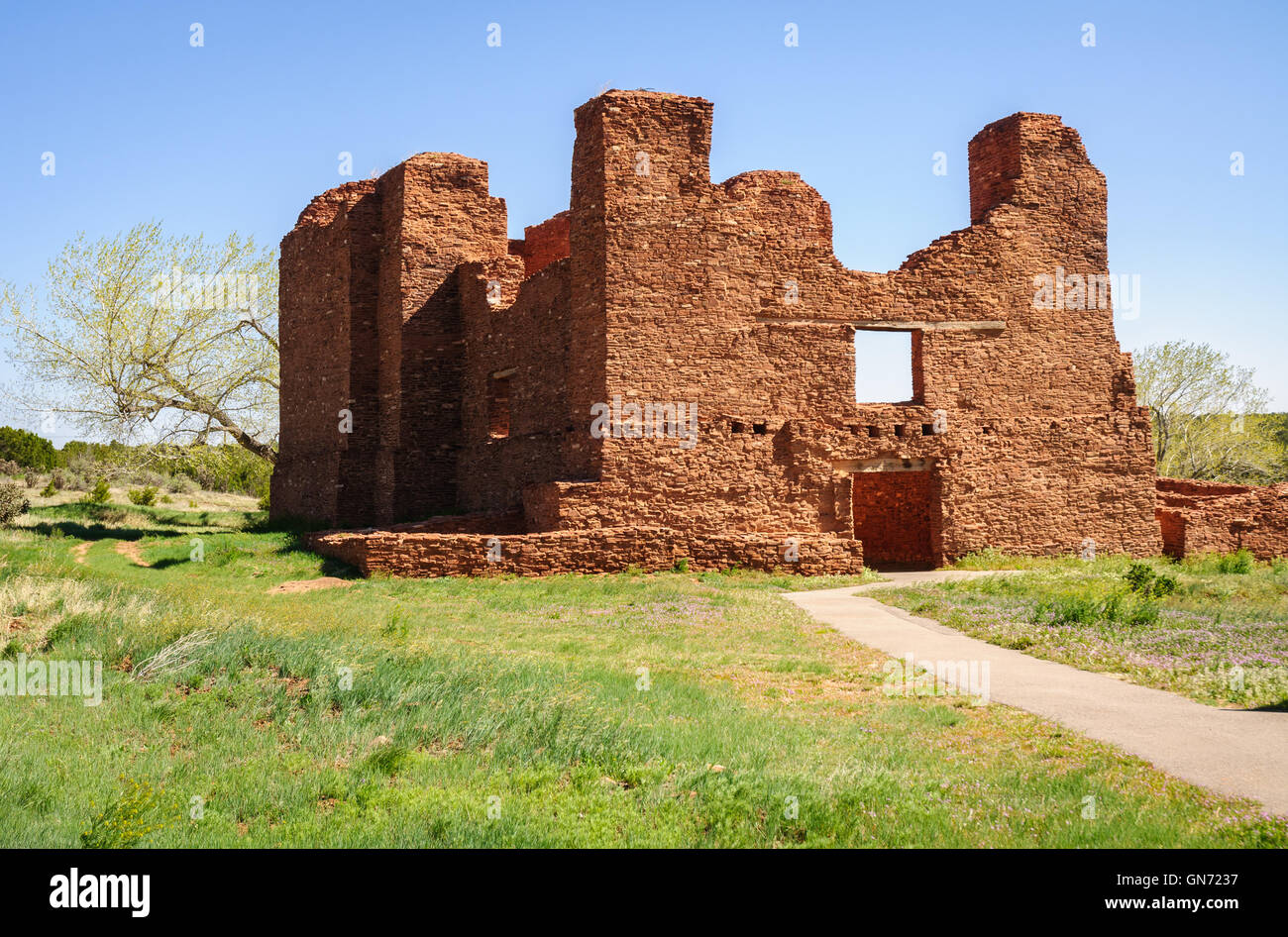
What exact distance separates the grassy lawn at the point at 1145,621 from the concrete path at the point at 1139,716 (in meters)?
0.36

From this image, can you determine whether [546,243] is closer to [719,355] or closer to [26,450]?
[719,355]

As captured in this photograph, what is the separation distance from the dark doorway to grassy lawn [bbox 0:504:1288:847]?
38.4ft

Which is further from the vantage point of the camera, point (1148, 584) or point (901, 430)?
point (901, 430)

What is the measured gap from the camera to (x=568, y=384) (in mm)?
18578

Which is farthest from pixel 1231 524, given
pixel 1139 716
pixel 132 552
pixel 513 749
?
pixel 132 552

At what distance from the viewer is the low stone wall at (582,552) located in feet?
51.5

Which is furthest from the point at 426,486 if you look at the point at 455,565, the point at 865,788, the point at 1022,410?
the point at 865,788

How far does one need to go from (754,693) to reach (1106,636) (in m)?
4.60

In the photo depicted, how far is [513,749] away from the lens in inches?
239

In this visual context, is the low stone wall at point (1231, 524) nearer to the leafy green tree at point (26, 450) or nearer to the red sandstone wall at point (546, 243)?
the red sandstone wall at point (546, 243)

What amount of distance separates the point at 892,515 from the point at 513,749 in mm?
17234

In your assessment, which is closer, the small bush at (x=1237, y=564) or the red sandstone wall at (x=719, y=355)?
the red sandstone wall at (x=719, y=355)

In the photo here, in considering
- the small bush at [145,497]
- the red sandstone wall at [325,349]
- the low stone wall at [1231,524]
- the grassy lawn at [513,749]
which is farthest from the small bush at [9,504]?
the low stone wall at [1231,524]

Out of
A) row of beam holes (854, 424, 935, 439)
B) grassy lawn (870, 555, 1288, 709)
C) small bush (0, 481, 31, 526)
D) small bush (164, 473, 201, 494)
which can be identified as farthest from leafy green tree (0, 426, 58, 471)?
grassy lawn (870, 555, 1288, 709)
